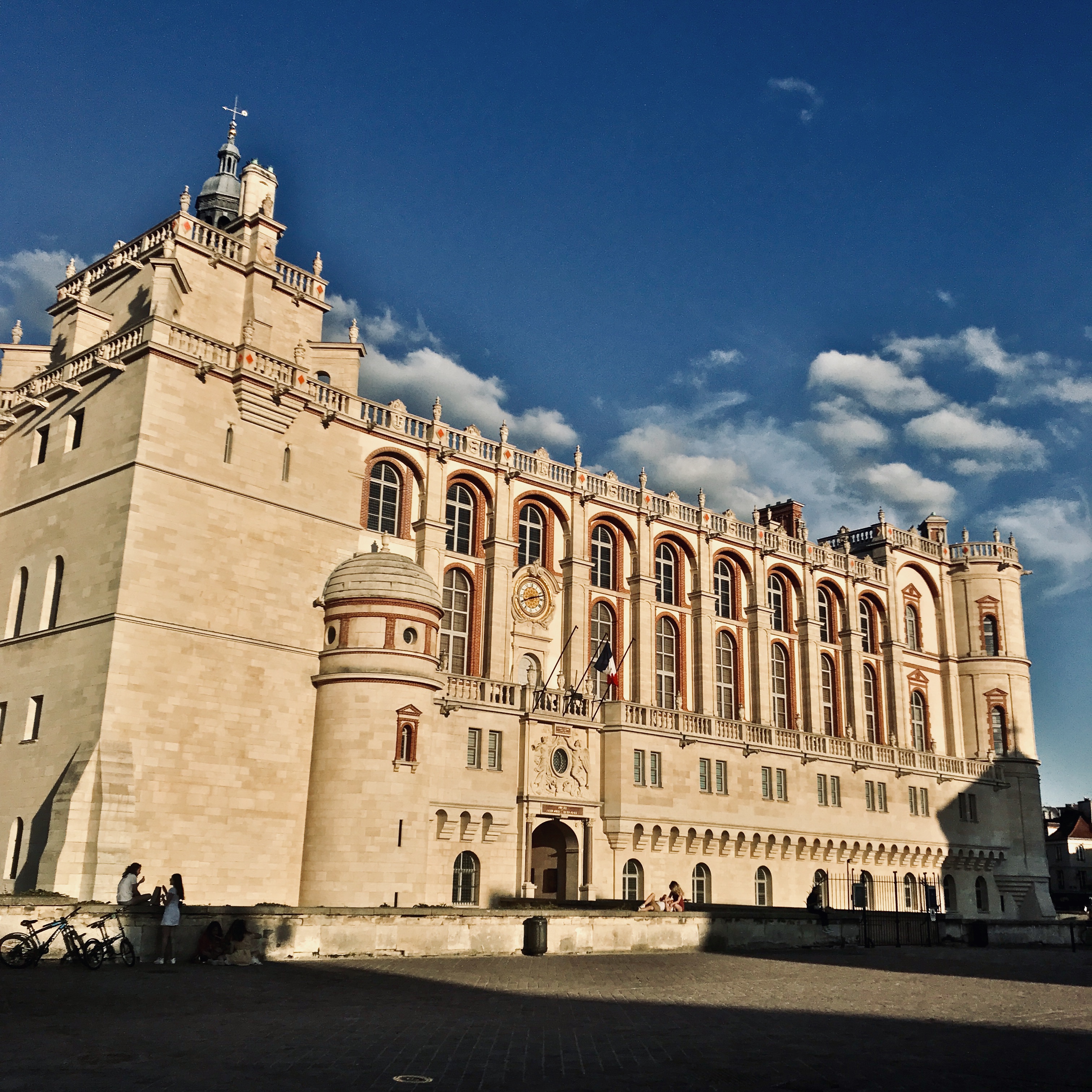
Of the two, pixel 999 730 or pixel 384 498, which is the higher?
pixel 384 498

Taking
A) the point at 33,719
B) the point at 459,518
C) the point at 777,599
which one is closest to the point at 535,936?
the point at 33,719

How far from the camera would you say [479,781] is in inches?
1651

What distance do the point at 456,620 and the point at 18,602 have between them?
54.6ft

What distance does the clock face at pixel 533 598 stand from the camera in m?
48.1

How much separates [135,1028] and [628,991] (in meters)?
9.90

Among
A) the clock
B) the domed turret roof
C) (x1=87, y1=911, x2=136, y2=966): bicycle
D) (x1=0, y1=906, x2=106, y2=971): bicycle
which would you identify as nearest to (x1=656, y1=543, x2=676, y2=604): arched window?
the clock

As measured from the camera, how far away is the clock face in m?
48.1

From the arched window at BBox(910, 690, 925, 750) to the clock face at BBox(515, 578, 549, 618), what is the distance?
2828 centimetres

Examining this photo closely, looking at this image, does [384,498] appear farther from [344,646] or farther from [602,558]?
[602,558]

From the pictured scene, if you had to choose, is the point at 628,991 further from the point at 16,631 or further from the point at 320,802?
the point at 16,631

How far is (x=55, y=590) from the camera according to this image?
38.2 m

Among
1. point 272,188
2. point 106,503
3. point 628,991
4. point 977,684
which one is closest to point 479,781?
point 106,503

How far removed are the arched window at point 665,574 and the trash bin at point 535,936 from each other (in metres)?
26.3

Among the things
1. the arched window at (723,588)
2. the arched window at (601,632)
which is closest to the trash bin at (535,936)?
the arched window at (601,632)
